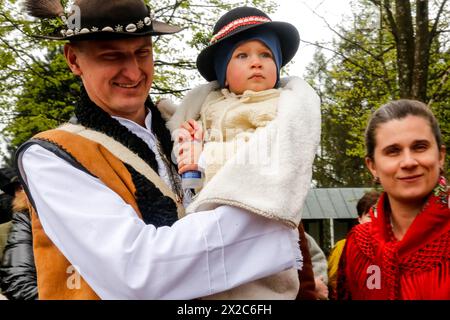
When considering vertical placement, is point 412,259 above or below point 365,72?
below

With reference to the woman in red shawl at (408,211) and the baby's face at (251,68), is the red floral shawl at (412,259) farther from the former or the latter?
the baby's face at (251,68)

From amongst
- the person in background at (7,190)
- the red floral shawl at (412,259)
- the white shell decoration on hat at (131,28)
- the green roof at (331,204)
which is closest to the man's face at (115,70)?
the white shell decoration on hat at (131,28)

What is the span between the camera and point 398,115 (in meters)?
2.52

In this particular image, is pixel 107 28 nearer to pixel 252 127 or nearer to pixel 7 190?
pixel 252 127

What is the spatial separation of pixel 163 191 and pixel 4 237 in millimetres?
2244

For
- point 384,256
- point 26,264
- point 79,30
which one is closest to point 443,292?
point 384,256

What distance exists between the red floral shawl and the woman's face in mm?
76

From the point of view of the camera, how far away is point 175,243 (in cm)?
179

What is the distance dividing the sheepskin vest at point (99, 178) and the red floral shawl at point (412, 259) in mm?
942

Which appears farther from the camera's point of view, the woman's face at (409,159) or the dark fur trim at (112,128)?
the woman's face at (409,159)

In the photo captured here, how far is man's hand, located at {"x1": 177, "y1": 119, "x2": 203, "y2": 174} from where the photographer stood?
7.15ft

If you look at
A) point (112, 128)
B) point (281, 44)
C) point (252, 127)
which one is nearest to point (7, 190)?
point (112, 128)

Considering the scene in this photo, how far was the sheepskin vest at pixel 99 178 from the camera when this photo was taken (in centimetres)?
194

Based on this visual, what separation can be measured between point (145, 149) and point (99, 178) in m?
0.37
